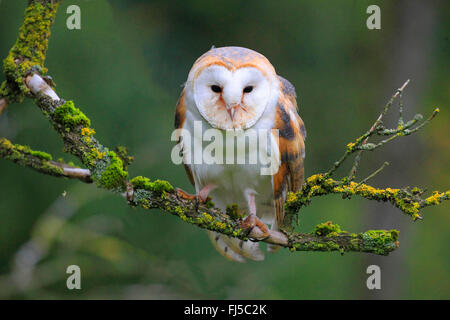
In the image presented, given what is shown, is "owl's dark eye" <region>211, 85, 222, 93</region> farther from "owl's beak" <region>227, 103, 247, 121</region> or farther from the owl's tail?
the owl's tail

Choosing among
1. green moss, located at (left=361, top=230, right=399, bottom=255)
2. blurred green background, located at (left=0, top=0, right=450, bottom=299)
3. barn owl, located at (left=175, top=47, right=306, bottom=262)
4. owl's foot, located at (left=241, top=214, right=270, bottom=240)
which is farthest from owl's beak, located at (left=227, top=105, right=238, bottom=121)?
blurred green background, located at (left=0, top=0, right=450, bottom=299)

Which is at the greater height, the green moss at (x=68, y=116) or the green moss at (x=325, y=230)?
the green moss at (x=68, y=116)

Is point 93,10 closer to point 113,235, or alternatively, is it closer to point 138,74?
point 138,74

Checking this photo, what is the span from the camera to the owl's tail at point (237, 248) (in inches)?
102

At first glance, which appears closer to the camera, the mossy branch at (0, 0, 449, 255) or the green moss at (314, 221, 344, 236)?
the mossy branch at (0, 0, 449, 255)

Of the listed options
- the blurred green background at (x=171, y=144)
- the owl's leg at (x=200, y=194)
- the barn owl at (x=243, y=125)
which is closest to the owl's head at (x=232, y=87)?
the barn owl at (x=243, y=125)

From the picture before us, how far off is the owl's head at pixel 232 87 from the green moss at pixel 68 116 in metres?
0.44

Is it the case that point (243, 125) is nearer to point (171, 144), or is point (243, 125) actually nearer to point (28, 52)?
point (28, 52)

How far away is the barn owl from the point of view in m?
2.01

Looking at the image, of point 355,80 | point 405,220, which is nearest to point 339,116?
point 355,80

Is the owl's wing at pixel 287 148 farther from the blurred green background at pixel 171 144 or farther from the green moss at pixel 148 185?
the blurred green background at pixel 171 144

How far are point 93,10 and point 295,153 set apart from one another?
2.27 metres

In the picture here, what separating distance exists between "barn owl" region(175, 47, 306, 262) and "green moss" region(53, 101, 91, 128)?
44 cm

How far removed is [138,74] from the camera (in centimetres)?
406
